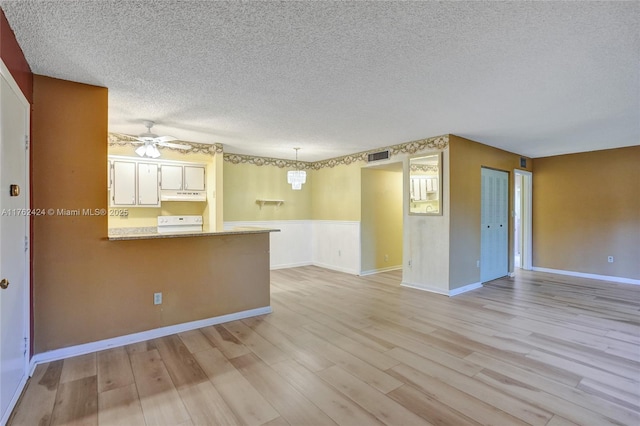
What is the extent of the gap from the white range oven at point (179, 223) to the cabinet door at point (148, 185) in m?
0.32

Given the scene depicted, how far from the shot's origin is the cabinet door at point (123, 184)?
4.84 metres

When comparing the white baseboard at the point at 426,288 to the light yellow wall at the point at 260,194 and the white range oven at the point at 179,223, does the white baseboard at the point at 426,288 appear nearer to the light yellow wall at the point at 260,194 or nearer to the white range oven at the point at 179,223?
the light yellow wall at the point at 260,194

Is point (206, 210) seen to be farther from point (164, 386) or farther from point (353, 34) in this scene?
point (353, 34)

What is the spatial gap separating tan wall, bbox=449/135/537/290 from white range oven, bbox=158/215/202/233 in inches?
165

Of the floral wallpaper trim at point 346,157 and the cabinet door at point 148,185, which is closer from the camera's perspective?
the floral wallpaper trim at point 346,157

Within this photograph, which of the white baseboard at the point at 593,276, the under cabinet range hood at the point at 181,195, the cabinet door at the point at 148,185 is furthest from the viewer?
the white baseboard at the point at 593,276

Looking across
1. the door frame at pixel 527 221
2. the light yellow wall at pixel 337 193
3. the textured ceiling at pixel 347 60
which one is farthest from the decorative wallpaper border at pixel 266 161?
the door frame at pixel 527 221

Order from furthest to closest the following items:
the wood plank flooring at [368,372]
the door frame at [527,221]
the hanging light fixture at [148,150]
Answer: the door frame at [527,221], the hanging light fixture at [148,150], the wood plank flooring at [368,372]

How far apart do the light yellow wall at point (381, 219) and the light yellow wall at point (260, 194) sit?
170 cm

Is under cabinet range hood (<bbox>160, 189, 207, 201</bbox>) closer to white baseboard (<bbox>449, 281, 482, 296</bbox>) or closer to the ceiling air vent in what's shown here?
the ceiling air vent

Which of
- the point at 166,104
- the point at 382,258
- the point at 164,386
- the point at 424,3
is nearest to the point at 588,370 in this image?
the point at 424,3

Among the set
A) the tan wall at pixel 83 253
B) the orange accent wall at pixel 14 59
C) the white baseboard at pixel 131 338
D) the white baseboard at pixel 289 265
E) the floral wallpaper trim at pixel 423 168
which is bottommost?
the white baseboard at pixel 131 338

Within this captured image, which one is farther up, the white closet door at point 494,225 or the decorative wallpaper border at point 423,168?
the decorative wallpaper border at point 423,168

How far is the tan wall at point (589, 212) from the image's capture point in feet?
18.0
